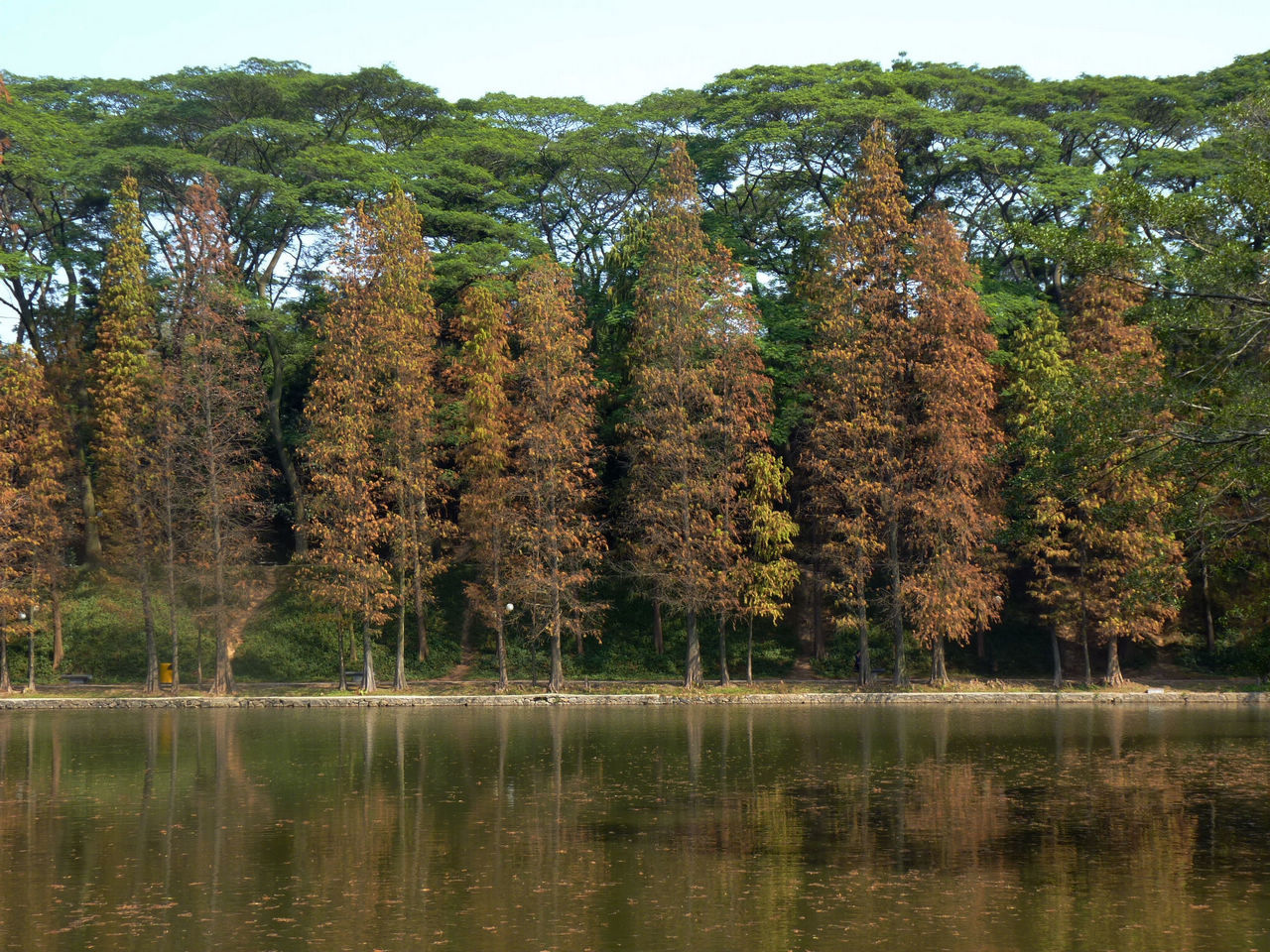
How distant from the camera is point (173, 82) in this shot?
4994 centimetres

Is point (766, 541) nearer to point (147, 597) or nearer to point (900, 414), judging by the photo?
point (900, 414)

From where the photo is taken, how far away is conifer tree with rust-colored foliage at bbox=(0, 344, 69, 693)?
129 ft

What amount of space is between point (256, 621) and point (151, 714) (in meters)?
10.6

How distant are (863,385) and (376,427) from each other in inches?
641

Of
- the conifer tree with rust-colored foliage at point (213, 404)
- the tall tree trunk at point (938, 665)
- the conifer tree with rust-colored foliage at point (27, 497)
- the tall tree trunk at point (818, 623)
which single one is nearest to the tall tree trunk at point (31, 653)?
the conifer tree with rust-colored foliage at point (27, 497)

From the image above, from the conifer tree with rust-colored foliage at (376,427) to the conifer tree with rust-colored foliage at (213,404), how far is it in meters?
2.51

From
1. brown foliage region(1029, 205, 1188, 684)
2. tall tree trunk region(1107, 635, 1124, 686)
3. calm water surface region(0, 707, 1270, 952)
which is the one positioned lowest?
calm water surface region(0, 707, 1270, 952)

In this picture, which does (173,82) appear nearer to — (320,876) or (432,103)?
(432,103)

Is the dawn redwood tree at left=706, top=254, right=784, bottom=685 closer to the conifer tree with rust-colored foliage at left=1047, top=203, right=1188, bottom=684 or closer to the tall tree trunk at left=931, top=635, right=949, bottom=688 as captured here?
the tall tree trunk at left=931, top=635, right=949, bottom=688

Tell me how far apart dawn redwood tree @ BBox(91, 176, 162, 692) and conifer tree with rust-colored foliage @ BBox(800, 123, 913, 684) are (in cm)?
2230

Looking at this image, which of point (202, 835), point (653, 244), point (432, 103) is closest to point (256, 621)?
point (653, 244)

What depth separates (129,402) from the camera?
1631 inches

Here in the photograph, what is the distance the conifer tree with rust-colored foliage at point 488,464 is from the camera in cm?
4031

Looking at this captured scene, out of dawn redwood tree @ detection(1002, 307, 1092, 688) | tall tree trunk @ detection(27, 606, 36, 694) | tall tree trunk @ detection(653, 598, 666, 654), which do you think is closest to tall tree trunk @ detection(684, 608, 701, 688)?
tall tree trunk @ detection(653, 598, 666, 654)
